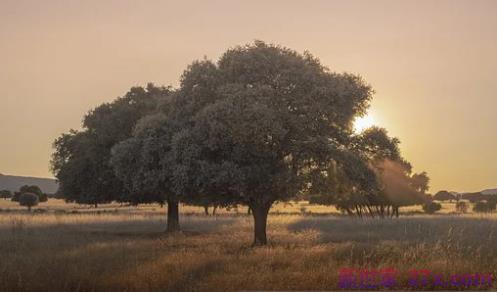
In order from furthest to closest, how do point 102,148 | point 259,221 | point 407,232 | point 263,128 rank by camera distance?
1. point 102,148
2. point 407,232
3. point 259,221
4. point 263,128

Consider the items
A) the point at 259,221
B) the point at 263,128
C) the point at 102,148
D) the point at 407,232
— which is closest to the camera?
the point at 263,128

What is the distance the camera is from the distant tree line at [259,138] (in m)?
23.3

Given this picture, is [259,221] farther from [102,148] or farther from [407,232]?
[102,148]

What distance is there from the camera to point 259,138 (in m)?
22.8

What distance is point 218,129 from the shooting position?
75.1 feet

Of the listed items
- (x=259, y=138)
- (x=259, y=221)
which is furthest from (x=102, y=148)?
(x=259, y=138)

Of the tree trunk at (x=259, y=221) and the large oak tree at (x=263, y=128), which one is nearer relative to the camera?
the large oak tree at (x=263, y=128)

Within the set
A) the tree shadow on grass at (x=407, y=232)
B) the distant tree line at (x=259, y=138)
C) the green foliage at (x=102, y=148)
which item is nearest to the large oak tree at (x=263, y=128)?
the distant tree line at (x=259, y=138)

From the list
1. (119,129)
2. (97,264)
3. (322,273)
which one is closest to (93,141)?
(119,129)

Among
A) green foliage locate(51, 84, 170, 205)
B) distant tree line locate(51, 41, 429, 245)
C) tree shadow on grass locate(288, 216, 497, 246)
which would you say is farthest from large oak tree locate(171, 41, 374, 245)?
green foliage locate(51, 84, 170, 205)

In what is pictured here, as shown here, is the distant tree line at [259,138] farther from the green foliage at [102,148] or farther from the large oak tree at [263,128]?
the green foliage at [102,148]

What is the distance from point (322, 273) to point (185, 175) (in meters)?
10.3

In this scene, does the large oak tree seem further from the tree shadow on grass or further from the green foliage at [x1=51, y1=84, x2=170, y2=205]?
the green foliage at [x1=51, y1=84, x2=170, y2=205]

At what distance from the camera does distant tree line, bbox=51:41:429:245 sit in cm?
2330
